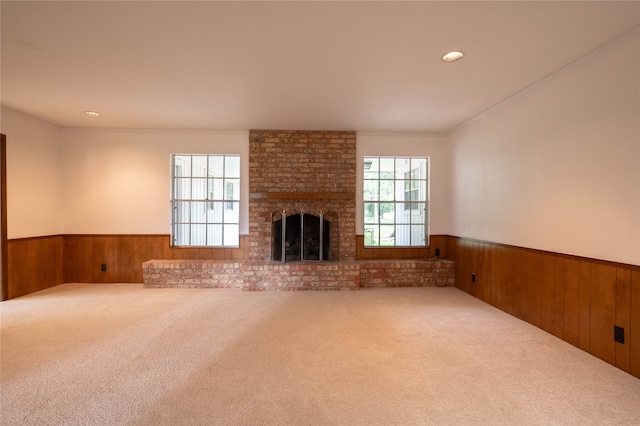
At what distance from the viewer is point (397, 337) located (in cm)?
289

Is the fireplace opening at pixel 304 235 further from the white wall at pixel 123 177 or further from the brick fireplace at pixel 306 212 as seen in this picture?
the white wall at pixel 123 177

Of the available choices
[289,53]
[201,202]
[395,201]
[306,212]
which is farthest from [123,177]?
[395,201]

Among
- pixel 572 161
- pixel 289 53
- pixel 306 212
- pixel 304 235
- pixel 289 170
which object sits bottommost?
pixel 304 235

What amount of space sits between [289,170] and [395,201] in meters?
1.96

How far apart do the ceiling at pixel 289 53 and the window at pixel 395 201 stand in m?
1.57

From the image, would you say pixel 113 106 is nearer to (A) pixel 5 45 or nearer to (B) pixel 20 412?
(A) pixel 5 45

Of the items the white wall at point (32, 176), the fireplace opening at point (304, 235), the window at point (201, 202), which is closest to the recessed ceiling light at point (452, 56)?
the fireplace opening at point (304, 235)

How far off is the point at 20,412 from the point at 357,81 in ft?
11.9

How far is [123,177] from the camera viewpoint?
5.09 meters

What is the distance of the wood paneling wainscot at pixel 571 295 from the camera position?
2.31 m

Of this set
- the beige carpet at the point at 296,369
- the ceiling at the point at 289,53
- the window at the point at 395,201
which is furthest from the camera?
the window at the point at 395,201

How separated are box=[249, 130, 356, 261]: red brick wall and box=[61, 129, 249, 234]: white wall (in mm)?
215

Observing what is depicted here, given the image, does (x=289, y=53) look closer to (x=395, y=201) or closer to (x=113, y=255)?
(x=395, y=201)

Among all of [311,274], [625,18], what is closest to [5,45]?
[311,274]
